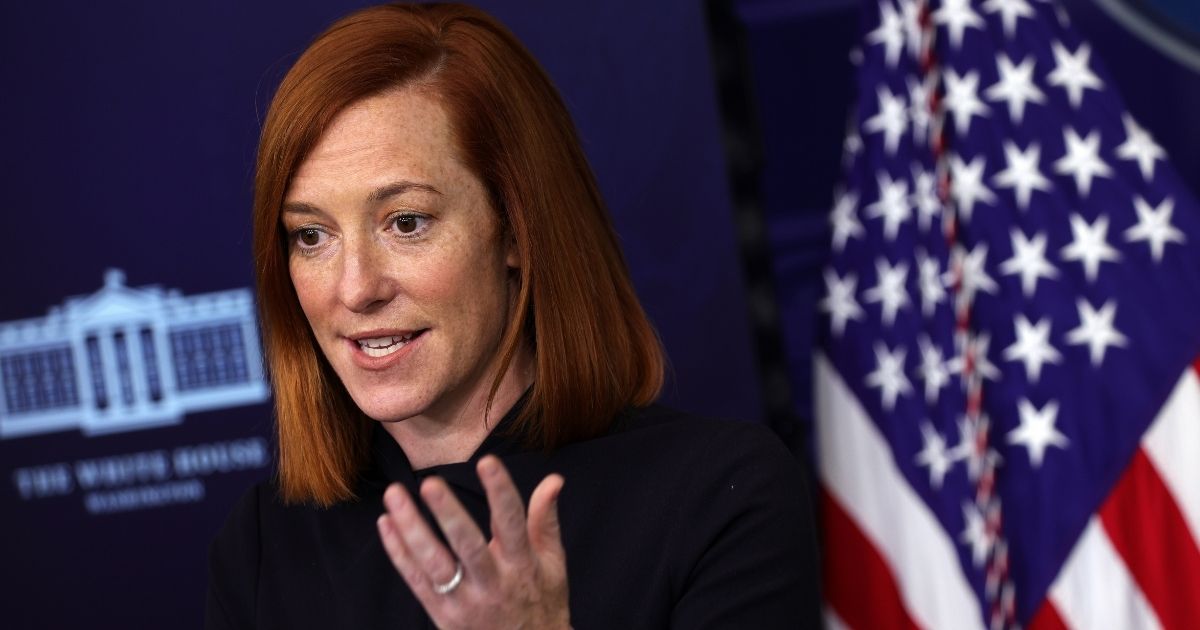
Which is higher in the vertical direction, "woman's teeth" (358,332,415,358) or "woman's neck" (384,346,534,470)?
Answer: "woman's teeth" (358,332,415,358)

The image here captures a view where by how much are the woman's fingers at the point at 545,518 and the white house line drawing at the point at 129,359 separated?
5.07 ft

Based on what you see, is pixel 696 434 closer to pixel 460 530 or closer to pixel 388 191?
pixel 388 191

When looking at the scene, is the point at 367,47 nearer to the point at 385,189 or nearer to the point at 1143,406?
the point at 385,189

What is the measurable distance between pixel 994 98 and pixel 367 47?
1310mm

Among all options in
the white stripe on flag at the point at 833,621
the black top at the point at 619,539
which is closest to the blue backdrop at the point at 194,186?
the white stripe on flag at the point at 833,621

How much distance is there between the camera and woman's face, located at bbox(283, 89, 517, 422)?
1.28 m

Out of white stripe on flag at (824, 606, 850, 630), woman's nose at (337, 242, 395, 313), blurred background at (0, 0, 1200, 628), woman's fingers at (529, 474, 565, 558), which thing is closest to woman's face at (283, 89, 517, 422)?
woman's nose at (337, 242, 395, 313)

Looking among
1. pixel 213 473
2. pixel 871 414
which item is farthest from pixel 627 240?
pixel 213 473

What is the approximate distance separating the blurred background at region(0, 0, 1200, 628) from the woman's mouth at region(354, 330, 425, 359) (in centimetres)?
115

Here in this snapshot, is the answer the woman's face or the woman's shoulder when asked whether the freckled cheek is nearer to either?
the woman's face

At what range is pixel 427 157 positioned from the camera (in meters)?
1.30

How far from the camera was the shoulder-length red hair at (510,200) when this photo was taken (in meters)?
1.32

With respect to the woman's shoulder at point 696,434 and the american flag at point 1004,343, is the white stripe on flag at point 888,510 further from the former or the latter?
the woman's shoulder at point 696,434

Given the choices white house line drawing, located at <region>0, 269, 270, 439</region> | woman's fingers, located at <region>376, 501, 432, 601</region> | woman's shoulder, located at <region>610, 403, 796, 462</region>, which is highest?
woman's fingers, located at <region>376, 501, 432, 601</region>
